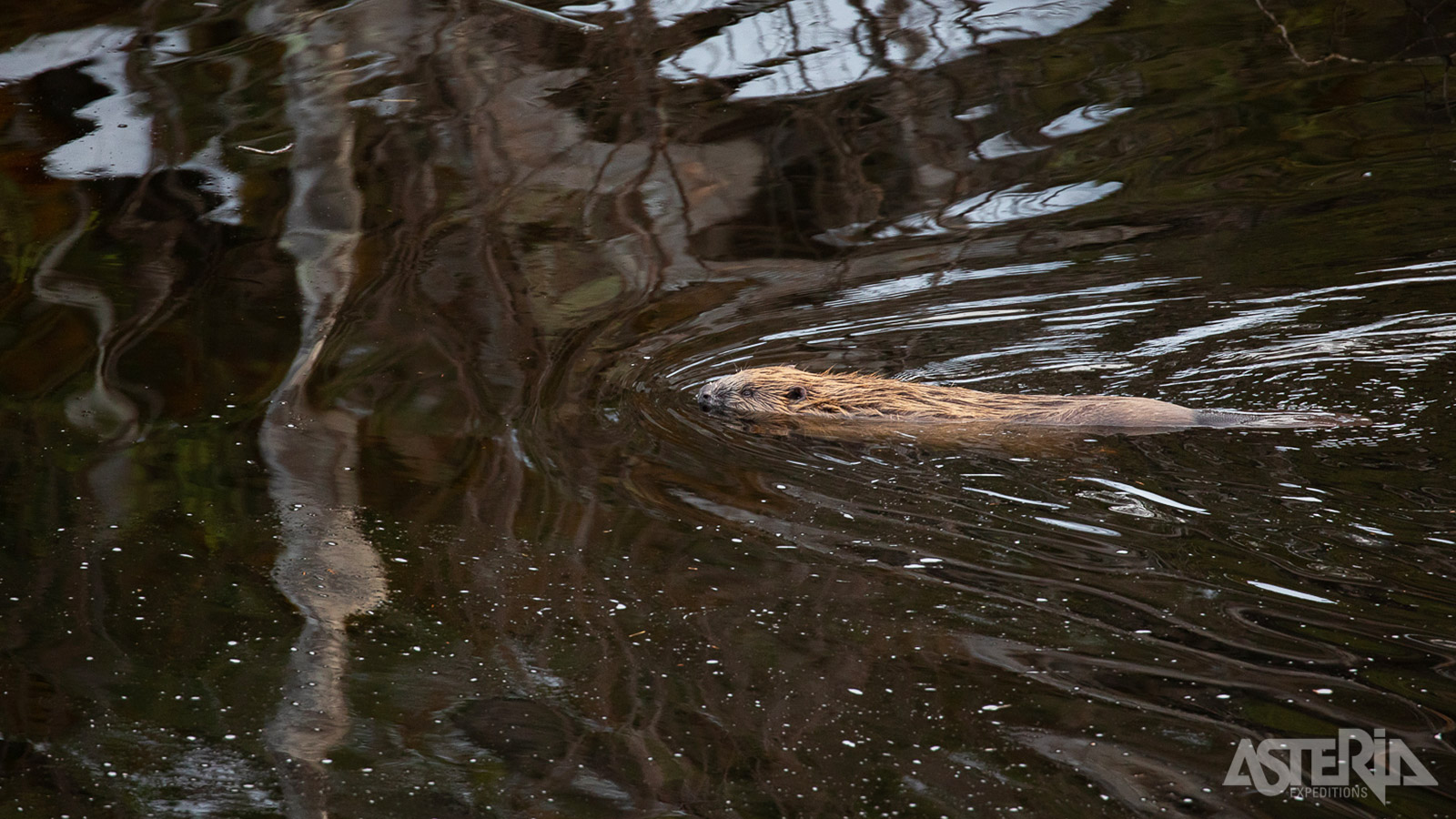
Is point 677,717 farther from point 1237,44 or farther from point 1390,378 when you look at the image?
point 1237,44

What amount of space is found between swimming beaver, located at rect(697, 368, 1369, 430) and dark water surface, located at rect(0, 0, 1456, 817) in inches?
4.6

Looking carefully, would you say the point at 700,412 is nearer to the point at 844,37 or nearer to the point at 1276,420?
the point at 1276,420

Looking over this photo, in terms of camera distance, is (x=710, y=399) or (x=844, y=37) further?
(x=844, y=37)

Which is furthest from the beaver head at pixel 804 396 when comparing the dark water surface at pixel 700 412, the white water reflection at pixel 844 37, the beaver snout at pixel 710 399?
the white water reflection at pixel 844 37

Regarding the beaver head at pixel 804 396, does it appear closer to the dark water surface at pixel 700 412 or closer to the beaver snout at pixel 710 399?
the beaver snout at pixel 710 399

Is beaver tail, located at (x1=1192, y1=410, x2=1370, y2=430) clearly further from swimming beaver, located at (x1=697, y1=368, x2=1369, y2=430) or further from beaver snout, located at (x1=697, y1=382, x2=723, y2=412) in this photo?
beaver snout, located at (x1=697, y1=382, x2=723, y2=412)

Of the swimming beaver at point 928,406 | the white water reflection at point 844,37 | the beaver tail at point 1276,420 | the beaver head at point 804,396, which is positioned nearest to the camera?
the beaver tail at point 1276,420

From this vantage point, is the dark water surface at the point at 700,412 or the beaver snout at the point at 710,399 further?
the beaver snout at the point at 710,399

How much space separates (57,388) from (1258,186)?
4920 millimetres

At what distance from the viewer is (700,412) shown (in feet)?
14.3

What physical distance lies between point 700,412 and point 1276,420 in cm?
180

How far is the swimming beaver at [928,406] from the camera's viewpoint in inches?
160

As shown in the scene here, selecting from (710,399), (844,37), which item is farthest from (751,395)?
(844,37)

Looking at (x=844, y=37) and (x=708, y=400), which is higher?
(x=844, y=37)
